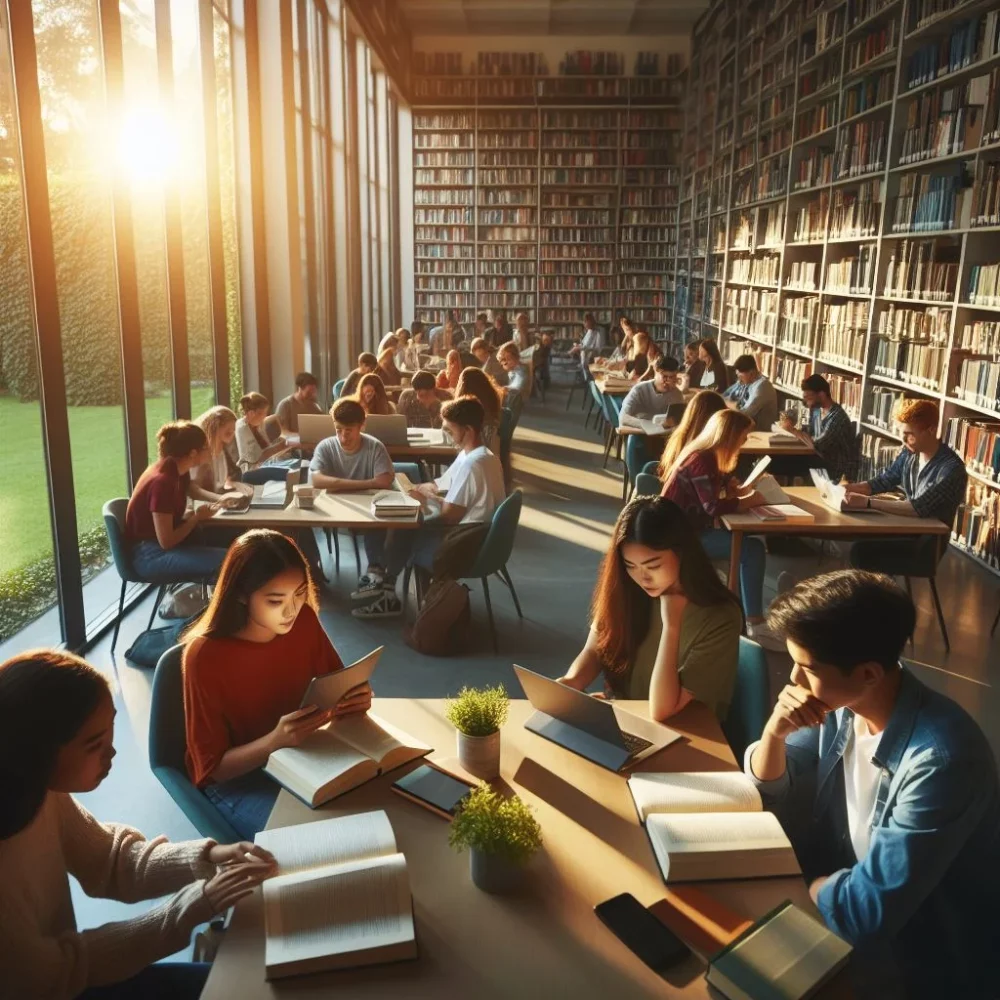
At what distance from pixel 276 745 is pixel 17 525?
4.34 metres

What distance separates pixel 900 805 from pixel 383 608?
11.3 ft

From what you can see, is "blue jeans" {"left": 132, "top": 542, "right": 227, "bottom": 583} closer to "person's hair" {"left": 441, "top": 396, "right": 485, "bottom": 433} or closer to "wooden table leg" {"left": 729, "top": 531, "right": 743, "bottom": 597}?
"person's hair" {"left": 441, "top": 396, "right": 485, "bottom": 433}

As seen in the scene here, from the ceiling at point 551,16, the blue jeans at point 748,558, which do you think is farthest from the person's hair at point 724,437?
the ceiling at point 551,16

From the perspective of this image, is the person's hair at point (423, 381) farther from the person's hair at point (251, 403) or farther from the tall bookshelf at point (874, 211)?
the tall bookshelf at point (874, 211)

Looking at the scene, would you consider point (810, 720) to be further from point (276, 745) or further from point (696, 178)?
point (696, 178)

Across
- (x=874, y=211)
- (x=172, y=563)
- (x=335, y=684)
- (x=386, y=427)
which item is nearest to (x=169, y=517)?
A: (x=172, y=563)

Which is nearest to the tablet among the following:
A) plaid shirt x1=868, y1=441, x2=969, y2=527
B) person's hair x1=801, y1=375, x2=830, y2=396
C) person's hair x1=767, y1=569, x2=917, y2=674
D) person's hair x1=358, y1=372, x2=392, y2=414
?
person's hair x1=767, y1=569, x2=917, y2=674

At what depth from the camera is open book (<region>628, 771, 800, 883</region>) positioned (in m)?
1.52

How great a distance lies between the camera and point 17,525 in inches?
214

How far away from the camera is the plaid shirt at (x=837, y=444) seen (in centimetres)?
586

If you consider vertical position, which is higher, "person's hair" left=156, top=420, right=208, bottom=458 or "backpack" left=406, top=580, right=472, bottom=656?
"person's hair" left=156, top=420, right=208, bottom=458

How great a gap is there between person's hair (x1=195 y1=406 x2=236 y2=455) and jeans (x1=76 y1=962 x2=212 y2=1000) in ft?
11.0

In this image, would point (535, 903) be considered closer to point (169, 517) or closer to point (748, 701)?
point (748, 701)

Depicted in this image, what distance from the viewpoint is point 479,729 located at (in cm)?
182
